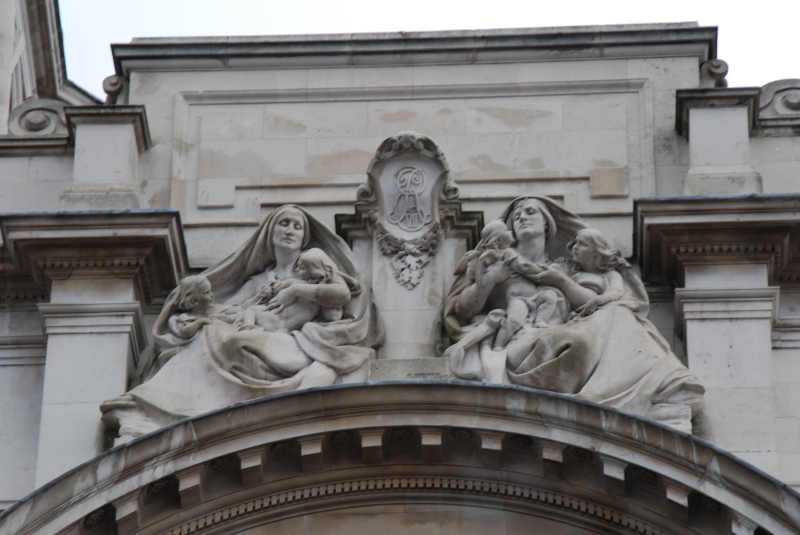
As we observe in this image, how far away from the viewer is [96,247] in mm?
18375

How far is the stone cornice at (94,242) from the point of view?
1830 cm

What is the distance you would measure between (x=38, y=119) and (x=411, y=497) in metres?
6.10

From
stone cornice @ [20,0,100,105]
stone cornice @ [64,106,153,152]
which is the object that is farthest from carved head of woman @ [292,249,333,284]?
stone cornice @ [20,0,100,105]

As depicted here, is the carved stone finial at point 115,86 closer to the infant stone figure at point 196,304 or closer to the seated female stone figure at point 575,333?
the infant stone figure at point 196,304

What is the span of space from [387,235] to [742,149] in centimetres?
349

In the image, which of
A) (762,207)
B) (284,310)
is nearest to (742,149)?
(762,207)

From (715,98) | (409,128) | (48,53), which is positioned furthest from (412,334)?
(48,53)

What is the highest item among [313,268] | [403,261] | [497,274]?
[403,261]

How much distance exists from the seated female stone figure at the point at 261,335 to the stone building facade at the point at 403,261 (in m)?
0.08

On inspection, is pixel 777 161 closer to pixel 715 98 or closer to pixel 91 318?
pixel 715 98

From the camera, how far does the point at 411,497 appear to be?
16.9 metres

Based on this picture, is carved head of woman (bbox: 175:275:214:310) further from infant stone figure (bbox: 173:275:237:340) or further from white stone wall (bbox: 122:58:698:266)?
white stone wall (bbox: 122:58:698:266)

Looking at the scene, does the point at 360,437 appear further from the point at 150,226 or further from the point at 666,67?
the point at 666,67

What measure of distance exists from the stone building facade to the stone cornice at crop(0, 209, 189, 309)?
0.02 m
